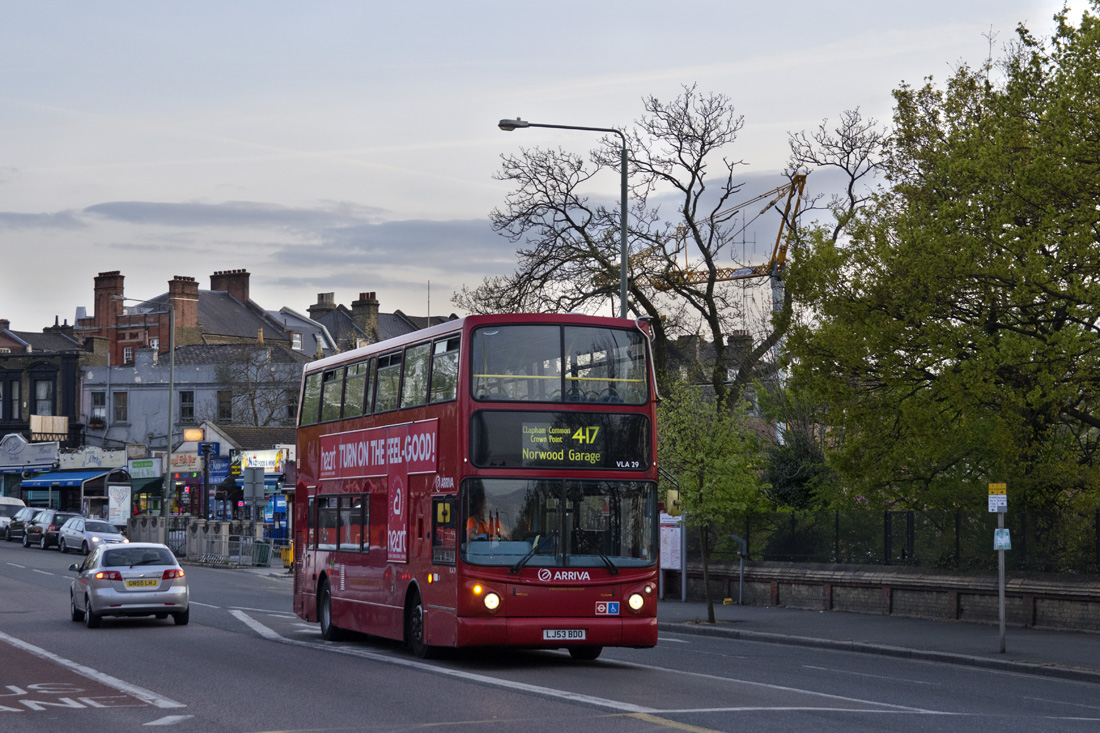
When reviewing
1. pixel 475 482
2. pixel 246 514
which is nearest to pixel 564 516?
pixel 475 482

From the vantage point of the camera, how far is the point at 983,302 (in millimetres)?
25812

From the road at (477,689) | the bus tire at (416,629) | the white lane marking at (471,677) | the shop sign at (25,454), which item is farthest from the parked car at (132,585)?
the shop sign at (25,454)

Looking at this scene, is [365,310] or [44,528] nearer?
[44,528]

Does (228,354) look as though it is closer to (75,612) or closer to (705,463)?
(705,463)

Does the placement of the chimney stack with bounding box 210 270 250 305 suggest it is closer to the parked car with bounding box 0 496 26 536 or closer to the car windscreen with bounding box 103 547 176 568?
the parked car with bounding box 0 496 26 536

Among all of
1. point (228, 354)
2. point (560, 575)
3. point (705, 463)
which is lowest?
point (560, 575)

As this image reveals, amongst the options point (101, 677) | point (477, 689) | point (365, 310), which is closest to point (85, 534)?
point (101, 677)

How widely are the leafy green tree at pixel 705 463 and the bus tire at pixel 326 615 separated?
28.2ft

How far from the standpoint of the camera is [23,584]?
3769 centimetres

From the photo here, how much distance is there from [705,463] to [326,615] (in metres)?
11.3

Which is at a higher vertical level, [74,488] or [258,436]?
[258,436]

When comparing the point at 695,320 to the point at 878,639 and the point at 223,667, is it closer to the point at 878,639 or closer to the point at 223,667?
the point at 878,639

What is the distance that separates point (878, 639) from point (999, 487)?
164 inches

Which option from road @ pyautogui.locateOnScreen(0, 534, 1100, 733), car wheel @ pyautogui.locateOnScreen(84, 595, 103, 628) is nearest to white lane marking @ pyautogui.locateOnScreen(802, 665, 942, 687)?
road @ pyautogui.locateOnScreen(0, 534, 1100, 733)
